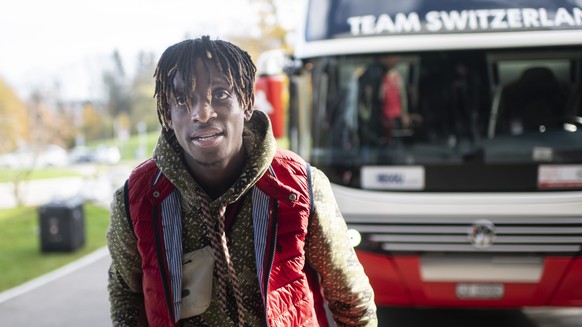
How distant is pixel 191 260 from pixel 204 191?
175 mm

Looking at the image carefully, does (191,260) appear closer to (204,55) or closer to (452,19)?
(204,55)

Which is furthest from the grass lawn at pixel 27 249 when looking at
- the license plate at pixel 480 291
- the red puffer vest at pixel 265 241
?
the red puffer vest at pixel 265 241

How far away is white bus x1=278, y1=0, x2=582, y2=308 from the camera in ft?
15.4

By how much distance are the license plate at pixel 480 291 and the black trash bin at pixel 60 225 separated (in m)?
6.62

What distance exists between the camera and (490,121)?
5.02 m

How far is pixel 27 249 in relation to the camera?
10.1m

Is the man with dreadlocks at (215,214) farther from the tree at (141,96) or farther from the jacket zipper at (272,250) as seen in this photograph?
the tree at (141,96)

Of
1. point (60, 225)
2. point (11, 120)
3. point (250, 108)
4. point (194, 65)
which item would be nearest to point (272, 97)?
point (250, 108)

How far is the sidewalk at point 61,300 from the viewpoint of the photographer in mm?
6312

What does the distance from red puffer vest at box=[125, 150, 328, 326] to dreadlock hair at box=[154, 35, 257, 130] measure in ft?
0.69

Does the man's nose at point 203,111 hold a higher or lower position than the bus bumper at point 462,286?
higher

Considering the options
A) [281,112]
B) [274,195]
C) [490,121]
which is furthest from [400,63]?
[274,195]

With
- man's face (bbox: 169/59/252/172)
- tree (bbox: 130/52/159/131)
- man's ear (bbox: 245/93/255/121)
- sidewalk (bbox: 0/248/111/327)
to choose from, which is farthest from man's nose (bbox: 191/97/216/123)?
tree (bbox: 130/52/159/131)

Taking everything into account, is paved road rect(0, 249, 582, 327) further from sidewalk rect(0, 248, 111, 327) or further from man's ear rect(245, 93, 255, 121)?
man's ear rect(245, 93, 255, 121)
